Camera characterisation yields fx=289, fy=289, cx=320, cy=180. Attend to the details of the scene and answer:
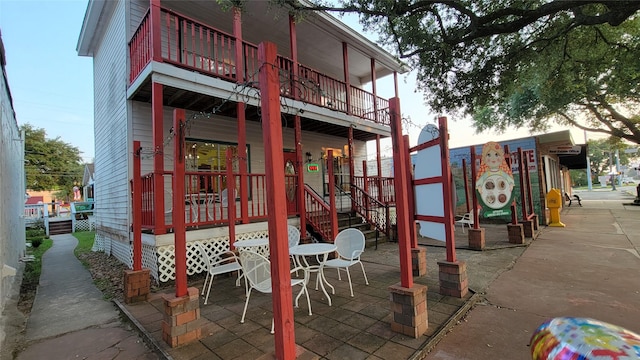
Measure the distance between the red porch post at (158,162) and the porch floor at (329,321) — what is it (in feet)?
3.97

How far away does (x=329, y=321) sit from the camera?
334 cm

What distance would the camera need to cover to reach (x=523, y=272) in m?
5.00

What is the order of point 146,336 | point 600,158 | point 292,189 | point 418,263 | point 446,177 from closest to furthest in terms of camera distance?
point 146,336 → point 446,177 → point 418,263 → point 292,189 → point 600,158

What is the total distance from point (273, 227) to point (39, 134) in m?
37.6

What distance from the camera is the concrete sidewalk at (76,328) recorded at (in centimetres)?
309

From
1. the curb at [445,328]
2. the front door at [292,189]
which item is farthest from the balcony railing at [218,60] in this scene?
the curb at [445,328]

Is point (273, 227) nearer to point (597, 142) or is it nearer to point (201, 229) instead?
point (201, 229)

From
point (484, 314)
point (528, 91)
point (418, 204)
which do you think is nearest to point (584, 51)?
point (418, 204)

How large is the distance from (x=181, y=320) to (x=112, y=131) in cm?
676

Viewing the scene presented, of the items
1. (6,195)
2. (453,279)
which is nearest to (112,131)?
(6,195)

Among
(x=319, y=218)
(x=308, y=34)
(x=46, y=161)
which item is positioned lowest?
(x=319, y=218)

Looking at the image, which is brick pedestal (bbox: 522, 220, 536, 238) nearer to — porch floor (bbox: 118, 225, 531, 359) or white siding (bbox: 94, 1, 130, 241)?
porch floor (bbox: 118, 225, 531, 359)

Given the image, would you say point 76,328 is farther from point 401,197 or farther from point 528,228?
point 528,228

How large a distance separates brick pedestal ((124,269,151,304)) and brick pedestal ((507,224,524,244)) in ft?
26.2
